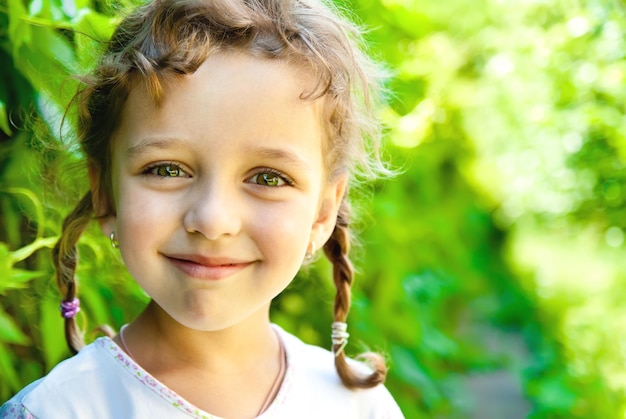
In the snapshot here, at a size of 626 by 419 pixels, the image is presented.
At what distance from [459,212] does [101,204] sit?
3.43 m

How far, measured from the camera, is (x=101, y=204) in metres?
1.75

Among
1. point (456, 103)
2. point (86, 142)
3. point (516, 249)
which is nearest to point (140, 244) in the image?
point (86, 142)

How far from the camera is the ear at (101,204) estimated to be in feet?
5.73

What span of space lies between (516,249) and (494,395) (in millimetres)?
2219

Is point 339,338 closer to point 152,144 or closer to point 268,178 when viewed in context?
point 268,178

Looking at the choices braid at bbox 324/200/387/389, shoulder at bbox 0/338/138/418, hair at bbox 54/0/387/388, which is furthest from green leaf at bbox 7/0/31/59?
braid at bbox 324/200/387/389

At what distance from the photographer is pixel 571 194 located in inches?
209

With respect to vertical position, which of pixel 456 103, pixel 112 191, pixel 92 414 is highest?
pixel 456 103

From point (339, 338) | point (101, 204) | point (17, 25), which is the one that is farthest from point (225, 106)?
point (339, 338)

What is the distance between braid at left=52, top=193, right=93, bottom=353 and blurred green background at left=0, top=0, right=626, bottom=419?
0.08m

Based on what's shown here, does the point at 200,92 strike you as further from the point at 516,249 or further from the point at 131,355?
the point at 516,249

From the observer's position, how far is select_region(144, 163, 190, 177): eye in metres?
1.55

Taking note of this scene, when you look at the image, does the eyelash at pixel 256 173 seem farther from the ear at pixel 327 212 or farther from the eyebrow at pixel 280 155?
the ear at pixel 327 212

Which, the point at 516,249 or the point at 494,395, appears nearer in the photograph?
the point at 494,395
